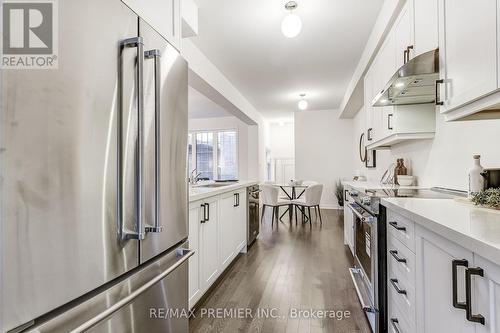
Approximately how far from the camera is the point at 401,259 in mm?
1318

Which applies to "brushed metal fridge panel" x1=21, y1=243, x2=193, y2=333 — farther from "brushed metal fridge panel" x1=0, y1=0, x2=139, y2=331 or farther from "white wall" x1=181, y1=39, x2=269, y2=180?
"white wall" x1=181, y1=39, x2=269, y2=180

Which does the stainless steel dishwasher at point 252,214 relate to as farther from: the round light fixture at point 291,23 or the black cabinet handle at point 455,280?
the black cabinet handle at point 455,280

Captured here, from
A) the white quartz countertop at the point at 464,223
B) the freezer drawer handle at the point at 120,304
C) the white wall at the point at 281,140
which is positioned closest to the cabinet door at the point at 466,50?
the white quartz countertop at the point at 464,223

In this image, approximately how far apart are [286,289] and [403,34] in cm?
243

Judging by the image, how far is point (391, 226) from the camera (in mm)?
1510

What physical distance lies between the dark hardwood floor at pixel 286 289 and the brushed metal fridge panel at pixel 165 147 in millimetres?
964

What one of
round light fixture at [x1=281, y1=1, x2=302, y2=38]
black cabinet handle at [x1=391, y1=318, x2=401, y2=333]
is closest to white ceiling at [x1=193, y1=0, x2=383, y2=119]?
round light fixture at [x1=281, y1=1, x2=302, y2=38]

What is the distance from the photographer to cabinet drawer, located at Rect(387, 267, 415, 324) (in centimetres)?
119

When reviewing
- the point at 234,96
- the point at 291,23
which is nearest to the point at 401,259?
the point at 291,23

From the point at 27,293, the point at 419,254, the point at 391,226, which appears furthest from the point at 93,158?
the point at 391,226

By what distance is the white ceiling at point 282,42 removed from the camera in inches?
96.2

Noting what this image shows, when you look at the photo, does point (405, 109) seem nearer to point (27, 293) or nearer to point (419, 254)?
point (419, 254)

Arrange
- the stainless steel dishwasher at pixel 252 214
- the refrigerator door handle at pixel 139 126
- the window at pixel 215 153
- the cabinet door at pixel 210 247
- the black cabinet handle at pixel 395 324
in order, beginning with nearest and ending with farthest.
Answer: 1. the refrigerator door handle at pixel 139 126
2. the black cabinet handle at pixel 395 324
3. the cabinet door at pixel 210 247
4. the stainless steel dishwasher at pixel 252 214
5. the window at pixel 215 153

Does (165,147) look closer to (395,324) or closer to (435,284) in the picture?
(435,284)
